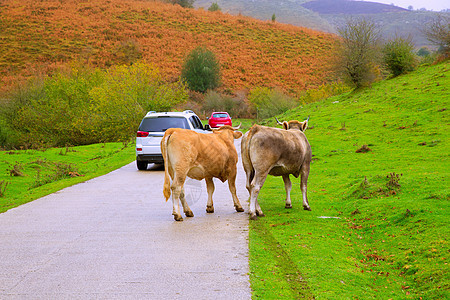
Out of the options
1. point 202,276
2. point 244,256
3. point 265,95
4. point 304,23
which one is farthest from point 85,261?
point 304,23

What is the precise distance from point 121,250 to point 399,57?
36.6m

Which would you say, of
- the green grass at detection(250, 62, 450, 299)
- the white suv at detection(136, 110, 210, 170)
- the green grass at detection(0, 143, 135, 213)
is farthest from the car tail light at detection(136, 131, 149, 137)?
the green grass at detection(250, 62, 450, 299)

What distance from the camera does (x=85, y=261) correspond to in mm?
6641

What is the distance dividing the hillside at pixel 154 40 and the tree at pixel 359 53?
31.2m

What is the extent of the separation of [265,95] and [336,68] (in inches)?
815

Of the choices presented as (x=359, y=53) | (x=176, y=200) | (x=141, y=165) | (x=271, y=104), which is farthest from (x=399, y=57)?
(x=176, y=200)

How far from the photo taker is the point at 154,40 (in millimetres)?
92250

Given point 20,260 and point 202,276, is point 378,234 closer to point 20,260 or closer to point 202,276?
point 202,276

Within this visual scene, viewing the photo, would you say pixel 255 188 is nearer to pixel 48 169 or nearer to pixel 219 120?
pixel 48 169

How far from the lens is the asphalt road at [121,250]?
5.50 m

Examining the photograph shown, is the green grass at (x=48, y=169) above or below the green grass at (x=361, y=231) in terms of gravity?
below

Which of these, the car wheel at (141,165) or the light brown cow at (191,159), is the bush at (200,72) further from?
the light brown cow at (191,159)

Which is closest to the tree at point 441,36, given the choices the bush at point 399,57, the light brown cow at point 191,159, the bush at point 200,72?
the bush at point 399,57

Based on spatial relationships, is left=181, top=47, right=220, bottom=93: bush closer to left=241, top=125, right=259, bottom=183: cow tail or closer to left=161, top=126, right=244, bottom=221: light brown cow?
left=161, top=126, right=244, bottom=221: light brown cow
